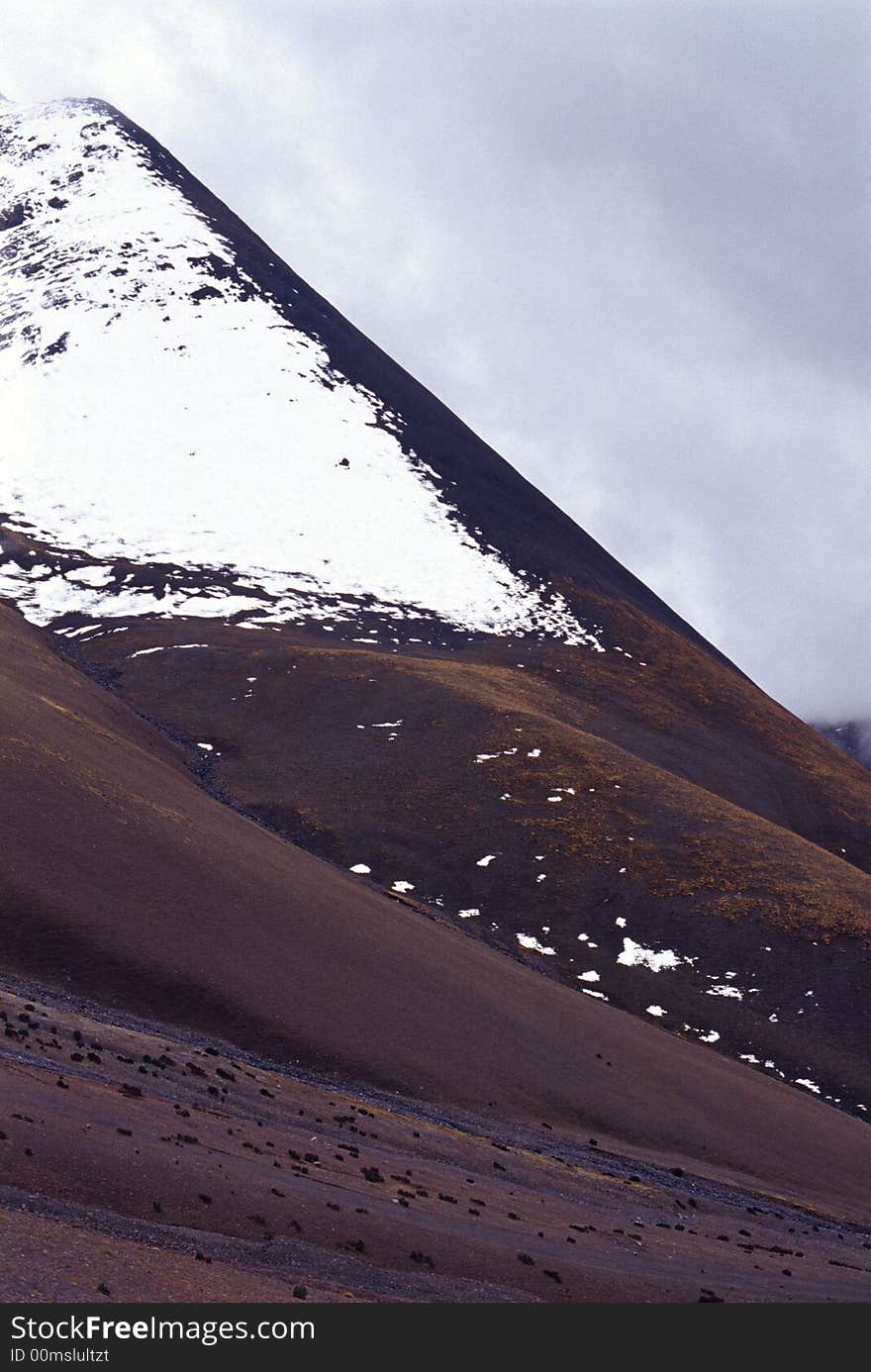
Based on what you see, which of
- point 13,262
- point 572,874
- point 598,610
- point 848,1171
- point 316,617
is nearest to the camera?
point 848,1171

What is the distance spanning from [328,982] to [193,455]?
104307 mm

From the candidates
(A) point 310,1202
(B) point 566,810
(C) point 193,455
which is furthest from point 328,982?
(C) point 193,455

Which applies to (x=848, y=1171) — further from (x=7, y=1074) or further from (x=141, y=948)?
(x=7, y=1074)

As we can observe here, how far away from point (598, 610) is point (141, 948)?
89962 mm

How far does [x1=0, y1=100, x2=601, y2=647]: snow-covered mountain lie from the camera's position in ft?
369

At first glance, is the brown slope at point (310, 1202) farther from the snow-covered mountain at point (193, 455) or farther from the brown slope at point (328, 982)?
the snow-covered mountain at point (193, 455)

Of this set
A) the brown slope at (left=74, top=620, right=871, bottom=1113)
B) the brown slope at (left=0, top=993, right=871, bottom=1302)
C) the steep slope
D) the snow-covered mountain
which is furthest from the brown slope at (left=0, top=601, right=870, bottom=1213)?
the snow-covered mountain

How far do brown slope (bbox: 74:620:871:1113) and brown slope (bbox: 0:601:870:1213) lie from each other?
21.5ft

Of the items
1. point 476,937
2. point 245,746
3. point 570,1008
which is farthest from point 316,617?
point 570,1008

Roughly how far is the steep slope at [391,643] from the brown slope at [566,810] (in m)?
0.22

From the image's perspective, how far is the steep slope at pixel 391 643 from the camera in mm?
64000

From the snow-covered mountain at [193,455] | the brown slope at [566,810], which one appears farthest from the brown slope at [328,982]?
the snow-covered mountain at [193,455]

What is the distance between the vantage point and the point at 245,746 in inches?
3147

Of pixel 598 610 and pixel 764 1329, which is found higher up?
pixel 598 610
